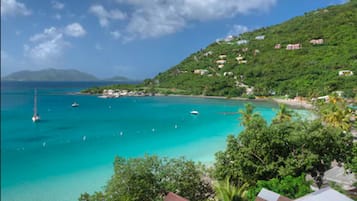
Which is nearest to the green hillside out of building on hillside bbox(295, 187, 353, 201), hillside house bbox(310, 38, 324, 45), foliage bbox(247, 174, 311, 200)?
hillside house bbox(310, 38, 324, 45)

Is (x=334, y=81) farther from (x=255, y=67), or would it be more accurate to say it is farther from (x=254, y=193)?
(x=254, y=193)

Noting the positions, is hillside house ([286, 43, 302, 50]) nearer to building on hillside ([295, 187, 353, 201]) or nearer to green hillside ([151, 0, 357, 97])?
green hillside ([151, 0, 357, 97])

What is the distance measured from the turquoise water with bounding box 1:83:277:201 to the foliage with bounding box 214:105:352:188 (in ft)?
33.5

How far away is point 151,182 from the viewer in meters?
14.9

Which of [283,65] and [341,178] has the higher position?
[283,65]

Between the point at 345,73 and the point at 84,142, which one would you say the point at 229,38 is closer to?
the point at 345,73

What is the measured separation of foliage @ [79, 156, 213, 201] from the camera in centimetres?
1416

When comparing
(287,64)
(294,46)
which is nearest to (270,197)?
(287,64)

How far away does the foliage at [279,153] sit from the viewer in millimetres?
16297

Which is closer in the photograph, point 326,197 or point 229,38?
point 326,197

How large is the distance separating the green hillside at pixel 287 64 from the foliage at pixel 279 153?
4450cm

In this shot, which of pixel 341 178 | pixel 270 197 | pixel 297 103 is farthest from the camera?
pixel 297 103

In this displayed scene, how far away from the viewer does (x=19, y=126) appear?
43.8 m

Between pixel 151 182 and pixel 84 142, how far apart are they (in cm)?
2467
